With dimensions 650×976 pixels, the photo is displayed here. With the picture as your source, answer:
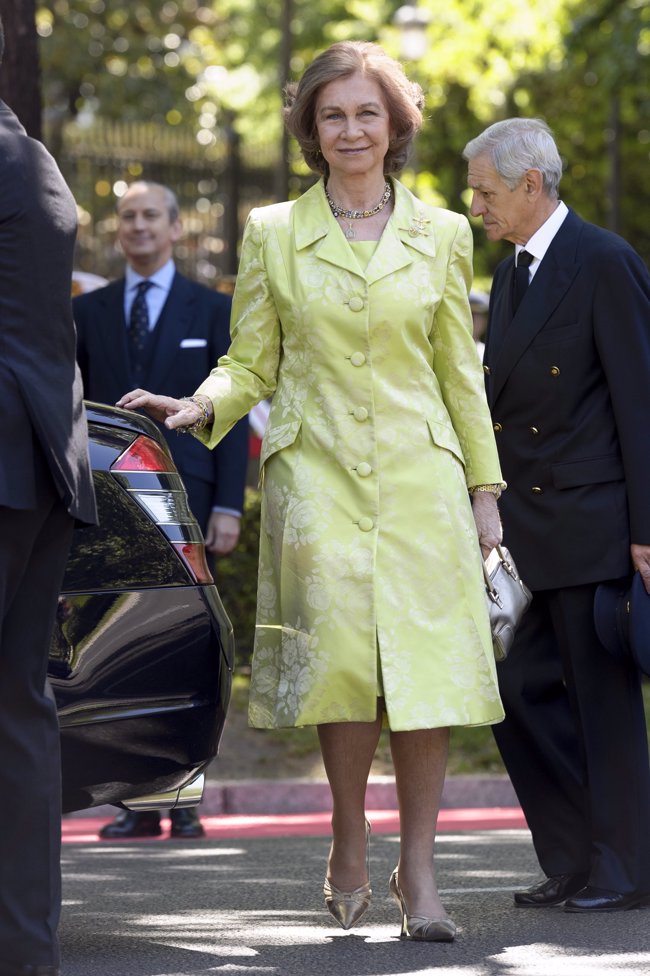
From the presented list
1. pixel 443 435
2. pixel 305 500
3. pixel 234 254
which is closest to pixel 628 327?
pixel 443 435

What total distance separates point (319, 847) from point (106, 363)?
1.99 metres

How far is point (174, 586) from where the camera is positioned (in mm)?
4434

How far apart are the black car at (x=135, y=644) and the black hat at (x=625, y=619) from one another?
1.02m

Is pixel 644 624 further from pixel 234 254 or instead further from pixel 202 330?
pixel 234 254

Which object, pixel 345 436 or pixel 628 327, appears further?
pixel 628 327

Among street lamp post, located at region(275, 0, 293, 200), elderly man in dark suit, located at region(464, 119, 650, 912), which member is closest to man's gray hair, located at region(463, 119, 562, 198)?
elderly man in dark suit, located at region(464, 119, 650, 912)

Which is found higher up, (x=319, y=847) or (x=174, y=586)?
(x=174, y=586)

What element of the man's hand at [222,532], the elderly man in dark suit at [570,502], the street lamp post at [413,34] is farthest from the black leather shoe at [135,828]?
the street lamp post at [413,34]

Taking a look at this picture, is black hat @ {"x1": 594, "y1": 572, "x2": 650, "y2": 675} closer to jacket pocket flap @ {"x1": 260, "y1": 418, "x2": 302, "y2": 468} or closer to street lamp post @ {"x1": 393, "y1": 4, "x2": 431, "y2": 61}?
jacket pocket flap @ {"x1": 260, "y1": 418, "x2": 302, "y2": 468}

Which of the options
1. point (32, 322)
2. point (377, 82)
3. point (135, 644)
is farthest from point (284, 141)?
point (32, 322)

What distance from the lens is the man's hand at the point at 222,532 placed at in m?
6.92

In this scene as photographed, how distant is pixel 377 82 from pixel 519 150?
1.82 feet

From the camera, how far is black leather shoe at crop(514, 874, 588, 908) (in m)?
4.95

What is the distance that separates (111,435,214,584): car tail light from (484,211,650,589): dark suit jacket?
1.00m
